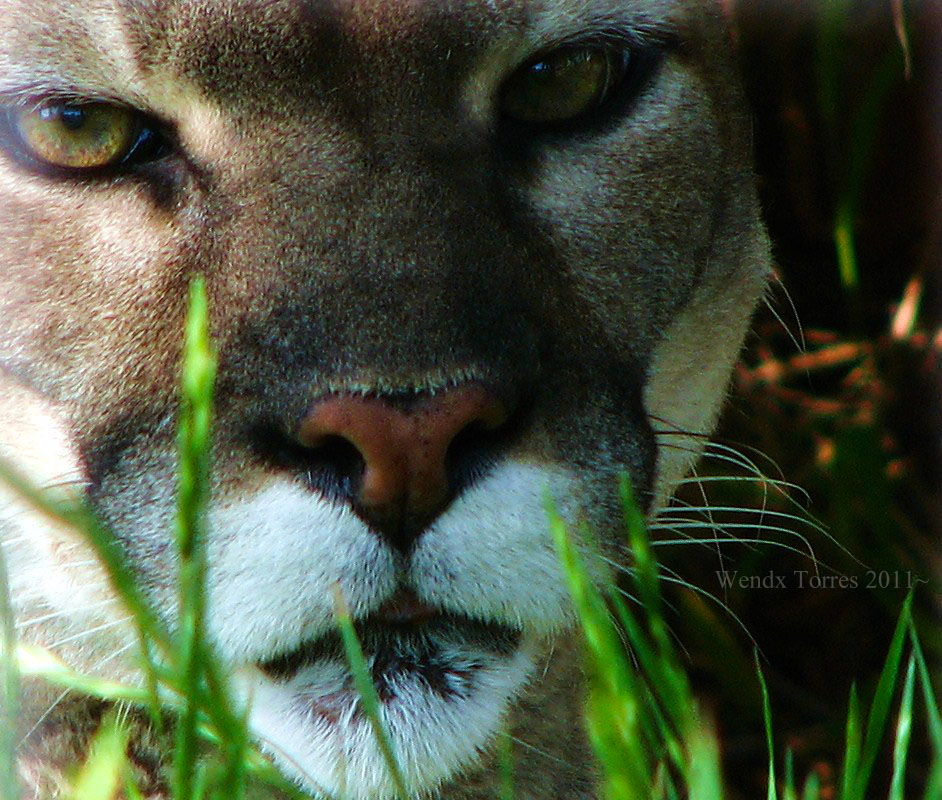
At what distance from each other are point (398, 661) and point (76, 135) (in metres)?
0.73

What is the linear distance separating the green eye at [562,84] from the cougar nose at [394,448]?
1.69 feet

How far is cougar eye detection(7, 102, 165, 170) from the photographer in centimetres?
158

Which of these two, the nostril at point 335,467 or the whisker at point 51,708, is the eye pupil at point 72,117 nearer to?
the nostril at point 335,467

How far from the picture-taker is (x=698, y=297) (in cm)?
196

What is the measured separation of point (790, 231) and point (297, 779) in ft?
7.26

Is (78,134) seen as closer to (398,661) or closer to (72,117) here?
(72,117)

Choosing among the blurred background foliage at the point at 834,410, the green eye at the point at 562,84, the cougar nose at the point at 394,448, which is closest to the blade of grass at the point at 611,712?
the cougar nose at the point at 394,448

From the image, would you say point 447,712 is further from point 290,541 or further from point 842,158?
point 842,158

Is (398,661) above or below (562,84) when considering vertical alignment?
below

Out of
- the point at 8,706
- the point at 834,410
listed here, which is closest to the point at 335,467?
the point at 8,706

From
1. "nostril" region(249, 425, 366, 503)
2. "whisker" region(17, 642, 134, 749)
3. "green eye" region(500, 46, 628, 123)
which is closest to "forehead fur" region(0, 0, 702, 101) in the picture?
"green eye" region(500, 46, 628, 123)

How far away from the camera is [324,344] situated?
1.43m

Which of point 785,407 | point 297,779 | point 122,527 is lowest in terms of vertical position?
point 785,407

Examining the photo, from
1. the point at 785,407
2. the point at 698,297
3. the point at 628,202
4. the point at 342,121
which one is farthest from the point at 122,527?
the point at 785,407
